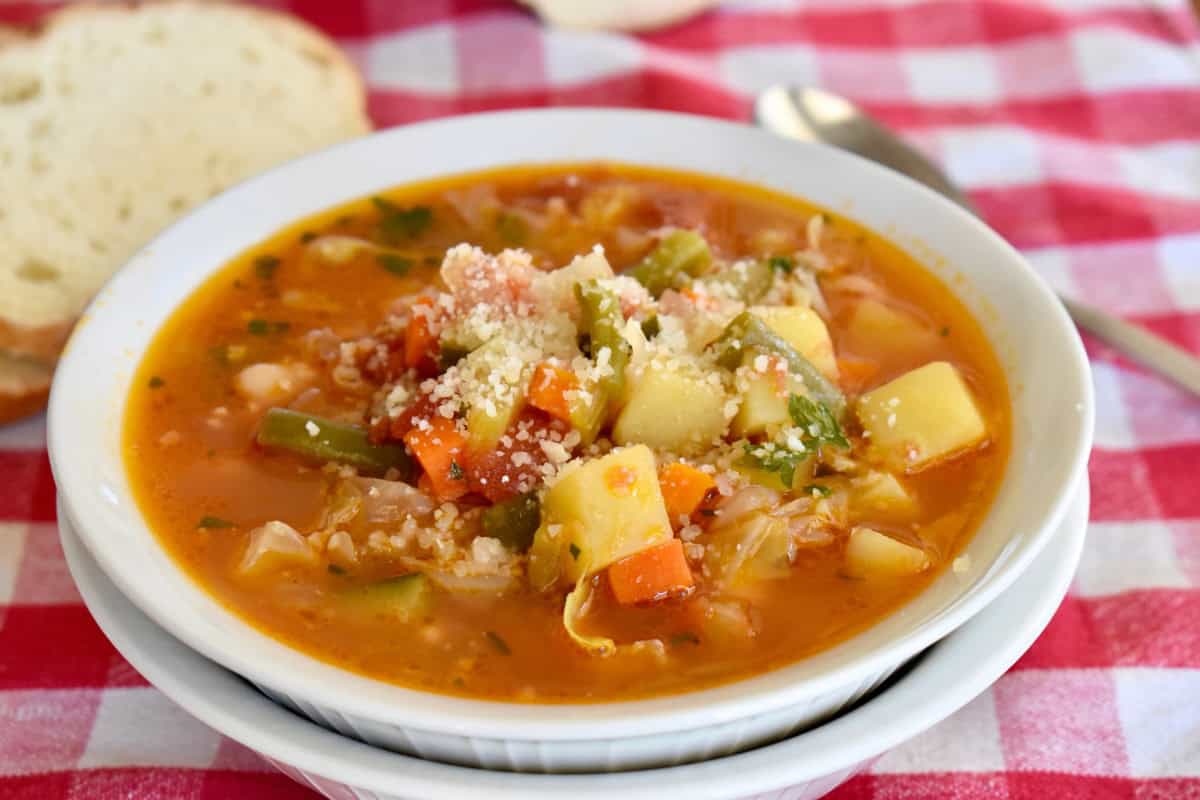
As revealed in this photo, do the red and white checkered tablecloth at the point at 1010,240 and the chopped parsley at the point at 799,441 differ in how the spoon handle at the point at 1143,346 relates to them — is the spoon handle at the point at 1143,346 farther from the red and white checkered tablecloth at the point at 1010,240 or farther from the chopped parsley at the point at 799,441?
the chopped parsley at the point at 799,441

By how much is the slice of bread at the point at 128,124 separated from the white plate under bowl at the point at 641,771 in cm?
168

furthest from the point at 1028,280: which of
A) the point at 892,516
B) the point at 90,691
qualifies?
the point at 90,691

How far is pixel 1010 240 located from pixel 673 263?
1.66m

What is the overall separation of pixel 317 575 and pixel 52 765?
0.73 meters

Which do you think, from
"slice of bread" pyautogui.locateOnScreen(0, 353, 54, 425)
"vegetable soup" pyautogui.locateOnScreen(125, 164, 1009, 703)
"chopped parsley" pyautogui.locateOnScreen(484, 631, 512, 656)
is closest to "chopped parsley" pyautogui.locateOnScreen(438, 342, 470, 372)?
"vegetable soup" pyautogui.locateOnScreen(125, 164, 1009, 703)

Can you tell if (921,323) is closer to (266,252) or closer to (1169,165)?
(266,252)

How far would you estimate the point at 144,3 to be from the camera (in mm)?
4535

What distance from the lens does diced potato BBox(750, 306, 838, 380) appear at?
2.69 meters

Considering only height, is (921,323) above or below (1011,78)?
above

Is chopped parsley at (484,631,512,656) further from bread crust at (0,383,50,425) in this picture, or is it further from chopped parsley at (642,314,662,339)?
bread crust at (0,383,50,425)

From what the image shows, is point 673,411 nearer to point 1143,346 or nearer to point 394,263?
point 394,263

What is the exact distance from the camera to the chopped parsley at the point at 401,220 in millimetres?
3287

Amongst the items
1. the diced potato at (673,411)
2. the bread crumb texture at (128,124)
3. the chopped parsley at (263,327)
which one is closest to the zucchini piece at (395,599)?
the diced potato at (673,411)

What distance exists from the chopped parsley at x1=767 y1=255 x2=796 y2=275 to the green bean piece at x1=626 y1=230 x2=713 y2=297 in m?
0.15
